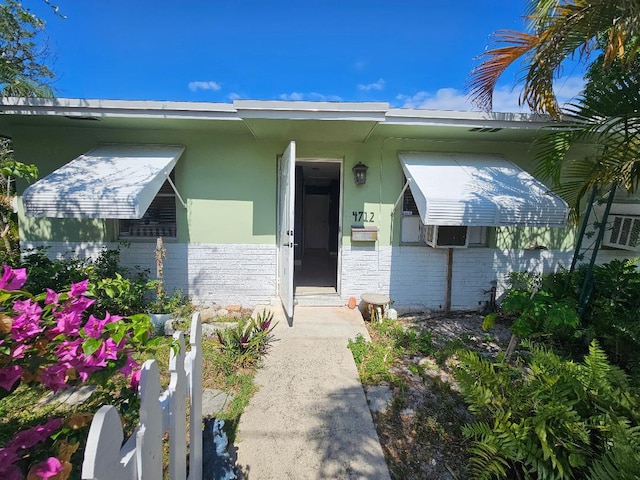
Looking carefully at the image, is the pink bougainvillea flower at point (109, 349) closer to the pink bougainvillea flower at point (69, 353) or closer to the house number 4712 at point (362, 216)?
the pink bougainvillea flower at point (69, 353)

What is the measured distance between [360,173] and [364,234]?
44.2 inches

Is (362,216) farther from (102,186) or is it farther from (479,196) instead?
(102,186)

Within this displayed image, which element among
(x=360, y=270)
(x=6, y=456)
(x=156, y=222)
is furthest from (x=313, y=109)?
(x=6, y=456)

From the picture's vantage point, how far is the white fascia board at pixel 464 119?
491 centimetres

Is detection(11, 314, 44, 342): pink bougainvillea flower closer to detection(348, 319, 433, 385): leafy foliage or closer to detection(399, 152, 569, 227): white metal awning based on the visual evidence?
detection(348, 319, 433, 385): leafy foliage

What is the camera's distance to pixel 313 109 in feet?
14.5

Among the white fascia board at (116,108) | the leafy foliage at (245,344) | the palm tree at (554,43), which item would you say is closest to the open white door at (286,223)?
the leafy foliage at (245,344)

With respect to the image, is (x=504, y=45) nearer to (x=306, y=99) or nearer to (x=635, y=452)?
(x=306, y=99)

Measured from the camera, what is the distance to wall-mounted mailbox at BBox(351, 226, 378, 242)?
5.82 meters

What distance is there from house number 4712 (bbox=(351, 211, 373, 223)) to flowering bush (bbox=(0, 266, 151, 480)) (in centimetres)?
480

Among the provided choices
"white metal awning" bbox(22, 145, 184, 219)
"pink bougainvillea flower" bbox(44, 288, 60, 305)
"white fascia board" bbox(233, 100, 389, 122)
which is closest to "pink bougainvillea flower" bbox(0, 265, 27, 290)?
"pink bougainvillea flower" bbox(44, 288, 60, 305)

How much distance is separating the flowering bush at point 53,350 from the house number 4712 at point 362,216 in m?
4.80

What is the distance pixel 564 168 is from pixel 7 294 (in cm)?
783

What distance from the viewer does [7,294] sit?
1138mm
